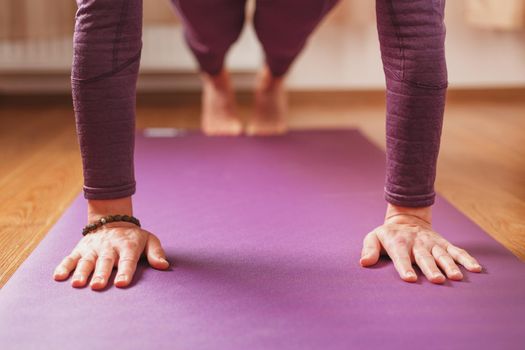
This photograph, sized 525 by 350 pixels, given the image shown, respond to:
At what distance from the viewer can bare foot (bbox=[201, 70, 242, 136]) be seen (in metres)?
1.93

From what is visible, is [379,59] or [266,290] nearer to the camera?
[266,290]

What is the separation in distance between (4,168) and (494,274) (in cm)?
119

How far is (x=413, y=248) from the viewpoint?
0.93 metres

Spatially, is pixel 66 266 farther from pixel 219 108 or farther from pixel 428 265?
pixel 219 108

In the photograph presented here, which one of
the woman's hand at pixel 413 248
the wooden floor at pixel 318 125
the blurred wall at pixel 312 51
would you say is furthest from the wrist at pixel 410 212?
the blurred wall at pixel 312 51

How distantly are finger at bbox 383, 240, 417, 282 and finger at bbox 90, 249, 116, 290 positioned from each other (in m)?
0.39

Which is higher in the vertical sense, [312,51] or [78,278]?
[312,51]

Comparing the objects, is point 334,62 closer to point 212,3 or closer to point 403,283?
point 212,3

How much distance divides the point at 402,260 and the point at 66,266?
46 centimetres

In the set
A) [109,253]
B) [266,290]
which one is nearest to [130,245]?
[109,253]

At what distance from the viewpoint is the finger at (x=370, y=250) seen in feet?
3.03

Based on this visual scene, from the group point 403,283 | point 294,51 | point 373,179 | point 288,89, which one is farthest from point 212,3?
point 288,89

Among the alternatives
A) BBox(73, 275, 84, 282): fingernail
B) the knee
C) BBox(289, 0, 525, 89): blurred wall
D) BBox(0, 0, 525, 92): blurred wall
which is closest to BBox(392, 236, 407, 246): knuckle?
BBox(73, 275, 84, 282): fingernail

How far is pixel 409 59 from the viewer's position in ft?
3.06
